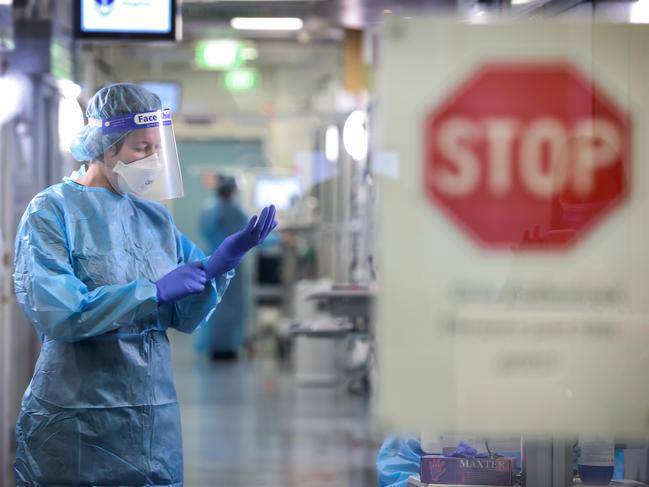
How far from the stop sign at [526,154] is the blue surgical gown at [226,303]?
773 cm

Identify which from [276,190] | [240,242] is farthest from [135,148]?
[276,190]

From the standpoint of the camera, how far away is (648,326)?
1661 millimetres

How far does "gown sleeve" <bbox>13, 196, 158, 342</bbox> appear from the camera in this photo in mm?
2438

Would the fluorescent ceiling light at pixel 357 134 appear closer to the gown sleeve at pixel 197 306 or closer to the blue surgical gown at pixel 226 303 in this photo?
the blue surgical gown at pixel 226 303

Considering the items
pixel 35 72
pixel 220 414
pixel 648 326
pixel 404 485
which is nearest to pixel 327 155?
pixel 220 414

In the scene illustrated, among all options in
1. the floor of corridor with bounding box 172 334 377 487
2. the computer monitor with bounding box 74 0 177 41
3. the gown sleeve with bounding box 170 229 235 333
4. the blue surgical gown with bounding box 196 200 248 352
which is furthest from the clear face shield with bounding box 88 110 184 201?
the blue surgical gown with bounding box 196 200 248 352

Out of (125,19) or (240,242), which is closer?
(240,242)

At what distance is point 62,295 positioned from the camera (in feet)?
7.97

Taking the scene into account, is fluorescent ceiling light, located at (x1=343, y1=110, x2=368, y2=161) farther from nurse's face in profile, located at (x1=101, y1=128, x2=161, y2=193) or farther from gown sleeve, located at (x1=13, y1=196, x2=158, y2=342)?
gown sleeve, located at (x1=13, y1=196, x2=158, y2=342)

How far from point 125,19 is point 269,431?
11.2 feet

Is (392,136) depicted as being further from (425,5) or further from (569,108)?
(425,5)

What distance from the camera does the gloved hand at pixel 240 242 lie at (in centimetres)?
253

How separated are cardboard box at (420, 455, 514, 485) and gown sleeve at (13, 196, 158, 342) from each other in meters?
0.79

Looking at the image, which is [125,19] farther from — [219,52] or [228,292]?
[219,52]
